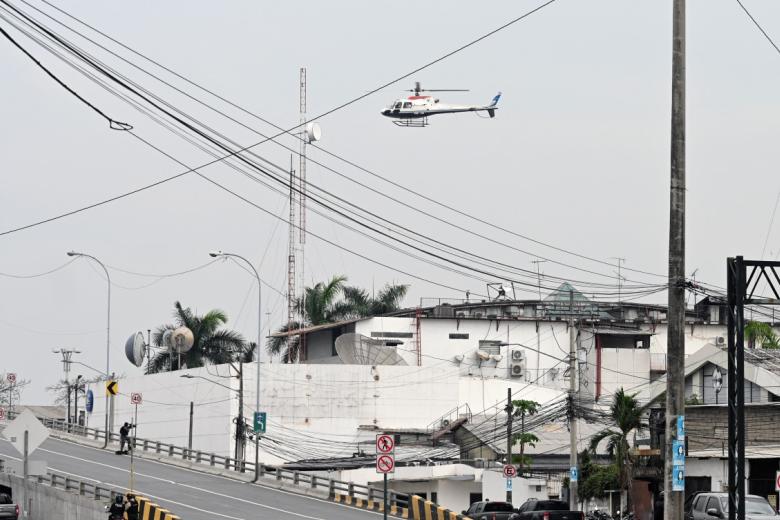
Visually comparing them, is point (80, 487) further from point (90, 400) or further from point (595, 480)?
point (90, 400)

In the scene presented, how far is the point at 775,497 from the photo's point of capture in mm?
49188

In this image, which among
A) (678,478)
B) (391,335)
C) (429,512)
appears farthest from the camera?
(391,335)

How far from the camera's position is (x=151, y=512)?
40.7 meters

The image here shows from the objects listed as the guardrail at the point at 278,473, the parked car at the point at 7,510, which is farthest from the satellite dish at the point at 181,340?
the parked car at the point at 7,510

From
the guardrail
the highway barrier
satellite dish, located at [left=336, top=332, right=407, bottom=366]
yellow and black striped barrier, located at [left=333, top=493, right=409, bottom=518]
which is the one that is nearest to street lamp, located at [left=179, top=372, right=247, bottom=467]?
the guardrail

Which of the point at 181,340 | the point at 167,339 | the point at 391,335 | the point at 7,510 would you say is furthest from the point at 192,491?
the point at 167,339

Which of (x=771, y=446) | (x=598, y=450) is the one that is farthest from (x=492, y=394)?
(x=771, y=446)

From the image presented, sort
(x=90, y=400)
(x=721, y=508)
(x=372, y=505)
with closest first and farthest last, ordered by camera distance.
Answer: (x=721, y=508), (x=372, y=505), (x=90, y=400)

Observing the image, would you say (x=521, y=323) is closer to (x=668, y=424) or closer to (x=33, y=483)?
(x=33, y=483)

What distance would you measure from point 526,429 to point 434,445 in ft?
23.6

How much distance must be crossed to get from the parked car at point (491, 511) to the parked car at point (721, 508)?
12714mm

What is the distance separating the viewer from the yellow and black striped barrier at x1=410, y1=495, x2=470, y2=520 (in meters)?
39.6

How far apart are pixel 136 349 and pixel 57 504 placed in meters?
53.4

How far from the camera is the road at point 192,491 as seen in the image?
150 feet
